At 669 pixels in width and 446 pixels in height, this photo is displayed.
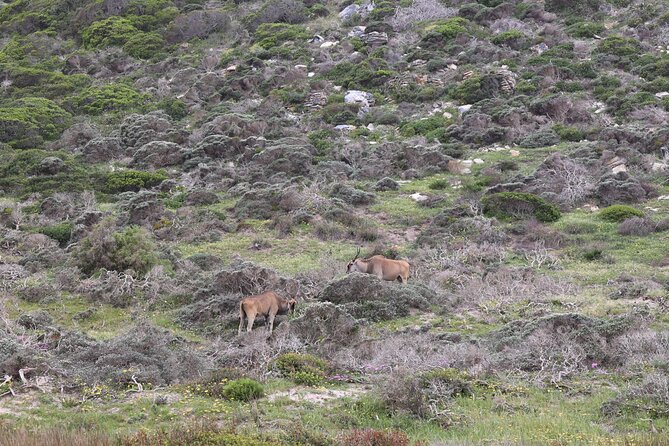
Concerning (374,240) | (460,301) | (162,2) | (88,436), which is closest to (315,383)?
(88,436)

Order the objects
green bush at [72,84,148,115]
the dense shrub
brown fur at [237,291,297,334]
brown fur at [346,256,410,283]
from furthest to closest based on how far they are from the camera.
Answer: green bush at [72,84,148,115]
the dense shrub
brown fur at [346,256,410,283]
brown fur at [237,291,297,334]

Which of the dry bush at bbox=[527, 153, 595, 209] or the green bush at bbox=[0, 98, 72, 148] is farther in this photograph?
the green bush at bbox=[0, 98, 72, 148]

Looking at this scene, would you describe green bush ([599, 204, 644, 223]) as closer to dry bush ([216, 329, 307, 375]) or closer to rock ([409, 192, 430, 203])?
rock ([409, 192, 430, 203])

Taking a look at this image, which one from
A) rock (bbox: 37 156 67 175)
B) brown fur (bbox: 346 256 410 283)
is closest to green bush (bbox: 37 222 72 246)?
rock (bbox: 37 156 67 175)

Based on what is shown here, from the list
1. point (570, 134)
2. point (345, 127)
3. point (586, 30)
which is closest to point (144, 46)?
point (345, 127)

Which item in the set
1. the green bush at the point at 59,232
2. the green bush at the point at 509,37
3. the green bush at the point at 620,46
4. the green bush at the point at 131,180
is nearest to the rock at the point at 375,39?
the green bush at the point at 509,37

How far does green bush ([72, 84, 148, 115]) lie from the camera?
36016 millimetres

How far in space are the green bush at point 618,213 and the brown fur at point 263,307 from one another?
10.6m

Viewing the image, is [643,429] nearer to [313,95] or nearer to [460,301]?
[460,301]

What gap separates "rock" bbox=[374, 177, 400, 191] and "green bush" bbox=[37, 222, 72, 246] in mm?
9942

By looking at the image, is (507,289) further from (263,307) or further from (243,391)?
(243,391)

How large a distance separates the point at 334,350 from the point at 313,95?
24550 millimetres

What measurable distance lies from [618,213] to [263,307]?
37.5 ft

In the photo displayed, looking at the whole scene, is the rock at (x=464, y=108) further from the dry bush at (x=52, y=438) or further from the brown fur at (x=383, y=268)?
the dry bush at (x=52, y=438)
